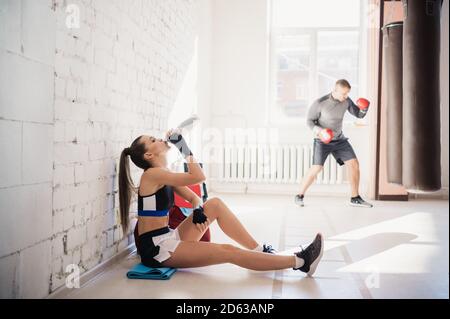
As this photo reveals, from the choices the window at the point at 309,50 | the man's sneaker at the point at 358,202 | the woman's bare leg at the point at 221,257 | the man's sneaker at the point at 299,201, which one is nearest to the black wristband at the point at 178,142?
the woman's bare leg at the point at 221,257

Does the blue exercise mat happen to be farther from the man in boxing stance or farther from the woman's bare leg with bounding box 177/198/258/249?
the man in boxing stance

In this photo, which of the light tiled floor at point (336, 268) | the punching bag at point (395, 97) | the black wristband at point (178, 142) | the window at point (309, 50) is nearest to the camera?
the punching bag at point (395, 97)

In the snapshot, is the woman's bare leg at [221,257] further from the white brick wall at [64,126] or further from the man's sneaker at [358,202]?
the man's sneaker at [358,202]

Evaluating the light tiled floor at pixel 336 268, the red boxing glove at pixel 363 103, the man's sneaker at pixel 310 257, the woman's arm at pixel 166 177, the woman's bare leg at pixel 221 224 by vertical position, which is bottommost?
the light tiled floor at pixel 336 268

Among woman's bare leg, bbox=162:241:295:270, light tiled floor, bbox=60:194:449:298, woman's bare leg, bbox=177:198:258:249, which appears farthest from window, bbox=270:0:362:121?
woman's bare leg, bbox=162:241:295:270

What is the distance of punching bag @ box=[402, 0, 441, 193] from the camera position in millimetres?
1018

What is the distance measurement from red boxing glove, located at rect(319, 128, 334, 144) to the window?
1465 millimetres

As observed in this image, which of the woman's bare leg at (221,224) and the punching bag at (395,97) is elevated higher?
the punching bag at (395,97)

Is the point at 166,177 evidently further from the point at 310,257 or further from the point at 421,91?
the point at 421,91

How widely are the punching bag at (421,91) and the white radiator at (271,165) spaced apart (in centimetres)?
497

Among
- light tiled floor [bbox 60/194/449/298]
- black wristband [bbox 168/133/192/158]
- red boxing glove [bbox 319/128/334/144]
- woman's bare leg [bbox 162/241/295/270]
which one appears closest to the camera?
light tiled floor [bbox 60/194/449/298]

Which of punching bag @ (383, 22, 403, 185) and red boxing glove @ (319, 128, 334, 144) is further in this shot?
red boxing glove @ (319, 128, 334, 144)

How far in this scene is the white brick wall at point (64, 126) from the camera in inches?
65.5

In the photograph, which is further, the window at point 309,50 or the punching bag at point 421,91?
the window at point 309,50
